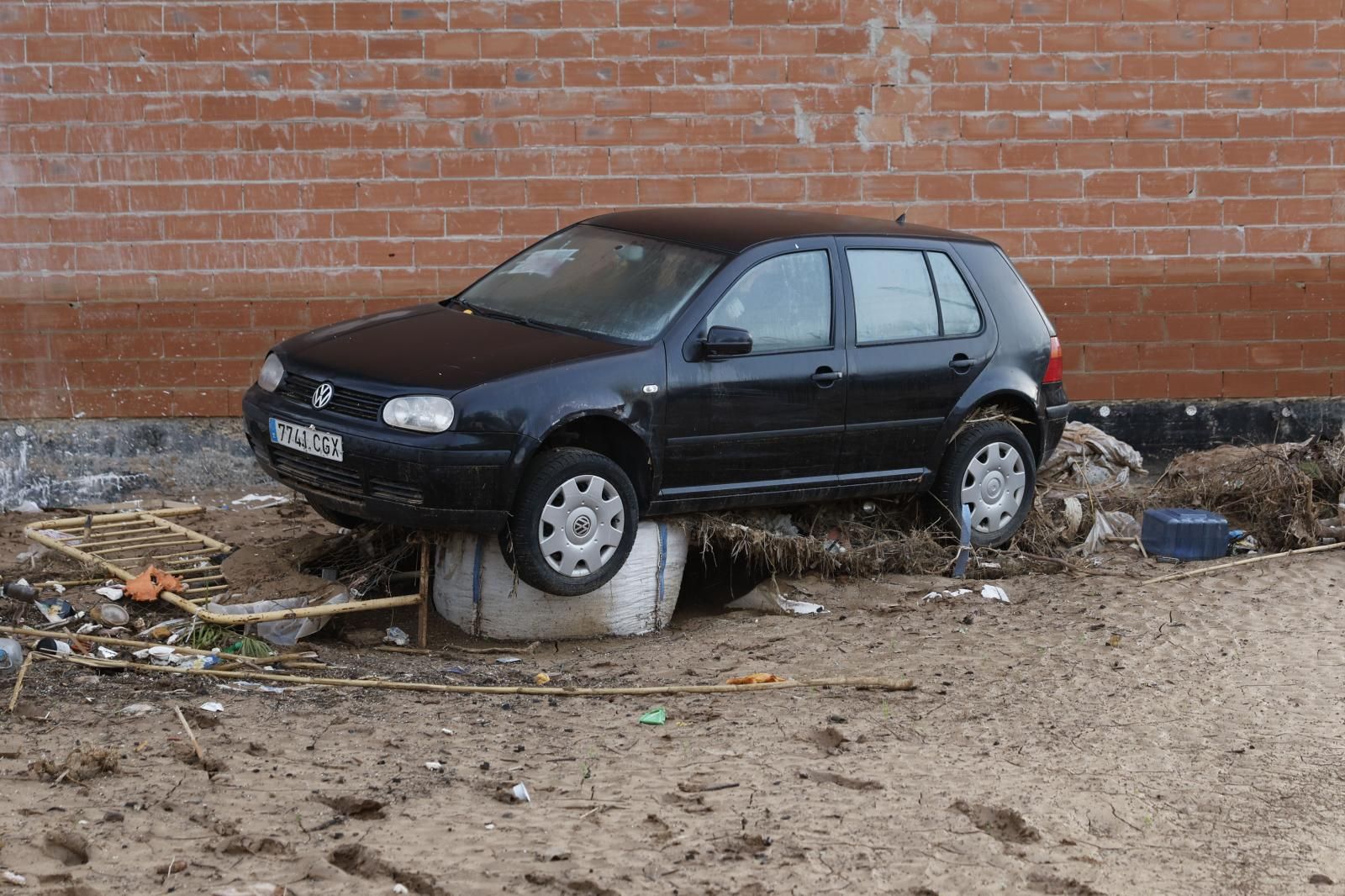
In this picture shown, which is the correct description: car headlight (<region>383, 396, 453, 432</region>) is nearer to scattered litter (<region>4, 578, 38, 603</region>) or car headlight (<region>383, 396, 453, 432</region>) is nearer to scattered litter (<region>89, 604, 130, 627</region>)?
scattered litter (<region>89, 604, 130, 627</region>)

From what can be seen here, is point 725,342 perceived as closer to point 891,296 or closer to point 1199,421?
point 891,296

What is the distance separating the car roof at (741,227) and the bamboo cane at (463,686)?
209cm

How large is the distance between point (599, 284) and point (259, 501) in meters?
3.38

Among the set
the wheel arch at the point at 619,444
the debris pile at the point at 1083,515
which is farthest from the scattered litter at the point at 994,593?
the wheel arch at the point at 619,444

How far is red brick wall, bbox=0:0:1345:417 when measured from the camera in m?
9.83

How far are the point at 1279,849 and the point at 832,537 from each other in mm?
3144

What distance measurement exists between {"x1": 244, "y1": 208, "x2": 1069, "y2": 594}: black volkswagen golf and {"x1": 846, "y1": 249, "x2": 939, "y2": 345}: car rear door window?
12 mm

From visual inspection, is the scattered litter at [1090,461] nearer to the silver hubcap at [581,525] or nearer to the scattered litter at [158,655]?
the silver hubcap at [581,525]

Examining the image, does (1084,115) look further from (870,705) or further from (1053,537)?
(870,705)

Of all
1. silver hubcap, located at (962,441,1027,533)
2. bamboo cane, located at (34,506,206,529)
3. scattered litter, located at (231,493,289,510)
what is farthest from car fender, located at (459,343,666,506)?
scattered litter, located at (231,493,289,510)

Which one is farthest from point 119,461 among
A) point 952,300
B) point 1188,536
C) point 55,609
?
point 1188,536

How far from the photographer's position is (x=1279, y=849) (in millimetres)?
4898

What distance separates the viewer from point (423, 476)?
6.28 m

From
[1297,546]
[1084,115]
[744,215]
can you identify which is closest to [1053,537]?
[1297,546]
